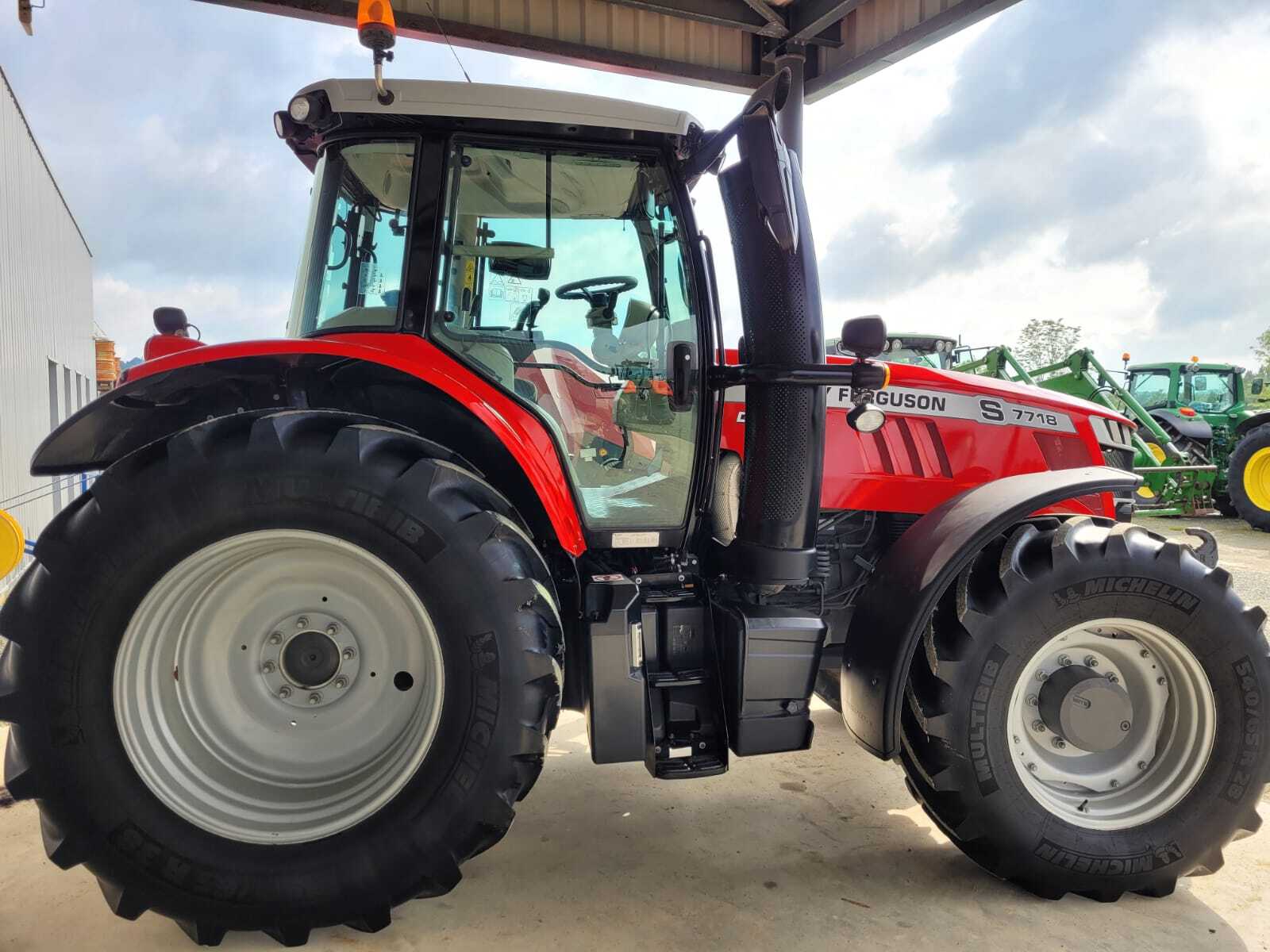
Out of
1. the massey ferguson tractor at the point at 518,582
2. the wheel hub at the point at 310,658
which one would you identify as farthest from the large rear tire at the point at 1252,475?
the wheel hub at the point at 310,658

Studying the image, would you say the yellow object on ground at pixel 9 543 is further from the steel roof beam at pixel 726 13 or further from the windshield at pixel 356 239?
the steel roof beam at pixel 726 13

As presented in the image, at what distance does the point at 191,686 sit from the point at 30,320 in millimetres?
9150

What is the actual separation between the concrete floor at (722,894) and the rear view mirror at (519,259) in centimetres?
176

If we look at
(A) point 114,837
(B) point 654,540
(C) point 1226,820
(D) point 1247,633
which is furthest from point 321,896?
(D) point 1247,633

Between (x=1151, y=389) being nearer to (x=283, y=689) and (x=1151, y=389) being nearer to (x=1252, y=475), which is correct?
(x=1252, y=475)

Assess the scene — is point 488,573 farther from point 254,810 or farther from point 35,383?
point 35,383

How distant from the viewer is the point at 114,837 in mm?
1879

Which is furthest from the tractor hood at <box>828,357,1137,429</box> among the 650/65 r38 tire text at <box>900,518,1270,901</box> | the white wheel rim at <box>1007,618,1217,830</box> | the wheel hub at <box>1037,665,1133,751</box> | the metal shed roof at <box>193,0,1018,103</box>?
the metal shed roof at <box>193,0,1018,103</box>

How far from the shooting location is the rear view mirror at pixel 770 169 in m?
2.12

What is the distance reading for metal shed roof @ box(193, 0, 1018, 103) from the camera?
18.9 ft

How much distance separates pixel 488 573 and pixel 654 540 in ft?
2.12

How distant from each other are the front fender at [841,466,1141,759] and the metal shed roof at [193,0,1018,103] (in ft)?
14.5

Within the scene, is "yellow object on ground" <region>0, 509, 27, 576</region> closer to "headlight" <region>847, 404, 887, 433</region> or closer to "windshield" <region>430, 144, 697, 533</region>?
"windshield" <region>430, 144, 697, 533</region>

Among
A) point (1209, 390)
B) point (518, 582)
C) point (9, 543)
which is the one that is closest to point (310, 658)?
point (518, 582)
